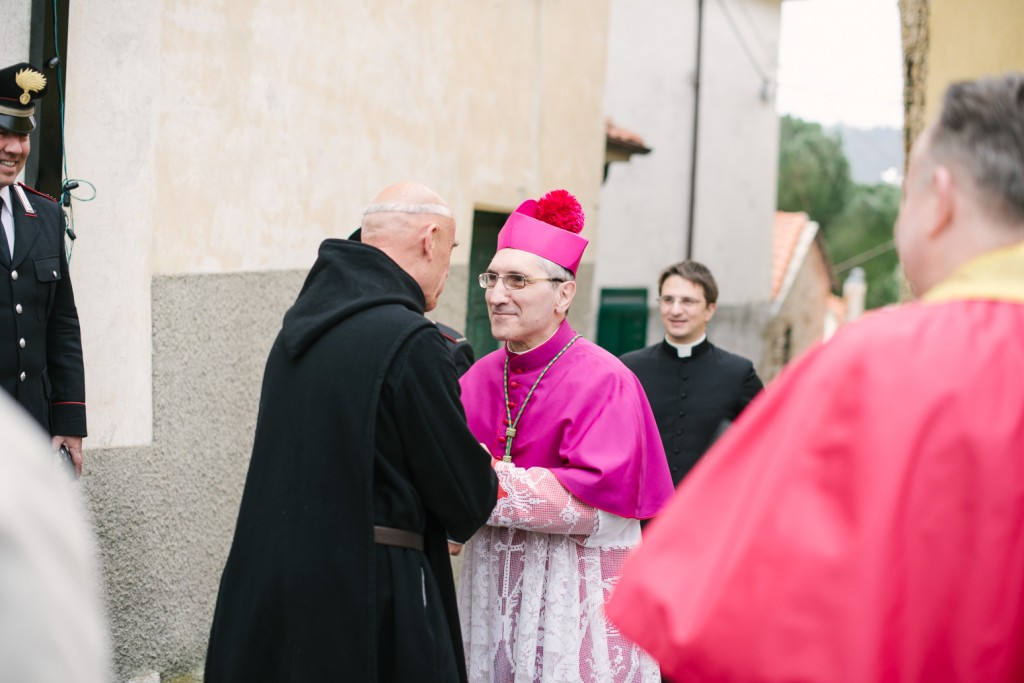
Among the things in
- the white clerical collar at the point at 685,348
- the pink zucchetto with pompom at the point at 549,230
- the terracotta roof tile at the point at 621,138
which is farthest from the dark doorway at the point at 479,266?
the pink zucchetto with pompom at the point at 549,230

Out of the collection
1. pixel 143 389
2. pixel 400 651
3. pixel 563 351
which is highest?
pixel 563 351

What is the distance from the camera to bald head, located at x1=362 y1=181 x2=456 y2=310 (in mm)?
3004

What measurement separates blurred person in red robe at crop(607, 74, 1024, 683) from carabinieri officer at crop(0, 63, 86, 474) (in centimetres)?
291

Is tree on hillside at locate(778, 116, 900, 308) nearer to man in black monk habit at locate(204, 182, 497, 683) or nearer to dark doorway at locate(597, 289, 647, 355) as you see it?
dark doorway at locate(597, 289, 647, 355)

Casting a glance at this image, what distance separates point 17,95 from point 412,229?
1658mm

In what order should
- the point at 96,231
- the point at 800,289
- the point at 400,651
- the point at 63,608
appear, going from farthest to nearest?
the point at 800,289 → the point at 96,231 → the point at 400,651 → the point at 63,608

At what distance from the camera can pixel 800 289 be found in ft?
63.0

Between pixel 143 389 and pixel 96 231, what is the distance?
26.4 inches

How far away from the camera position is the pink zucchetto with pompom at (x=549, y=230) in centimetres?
359

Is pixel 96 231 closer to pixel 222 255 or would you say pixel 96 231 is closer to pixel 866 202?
pixel 222 255

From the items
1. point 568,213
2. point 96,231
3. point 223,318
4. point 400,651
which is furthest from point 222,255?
point 400,651

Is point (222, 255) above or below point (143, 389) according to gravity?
above

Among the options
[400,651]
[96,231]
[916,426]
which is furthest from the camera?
[96,231]

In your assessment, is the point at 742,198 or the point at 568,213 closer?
the point at 568,213
